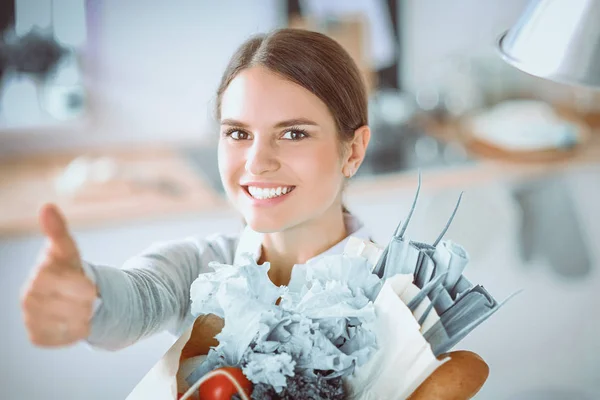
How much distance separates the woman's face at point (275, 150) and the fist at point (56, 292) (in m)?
0.22

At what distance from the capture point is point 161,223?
1809 millimetres

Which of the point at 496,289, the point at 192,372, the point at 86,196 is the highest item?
the point at 192,372

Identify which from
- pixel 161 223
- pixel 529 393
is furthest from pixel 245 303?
pixel 529 393

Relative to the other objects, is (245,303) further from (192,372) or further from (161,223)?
(161,223)

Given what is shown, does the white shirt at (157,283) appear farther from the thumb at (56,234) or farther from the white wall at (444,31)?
the white wall at (444,31)

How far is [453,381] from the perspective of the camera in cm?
66

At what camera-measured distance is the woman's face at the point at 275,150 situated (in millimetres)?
730

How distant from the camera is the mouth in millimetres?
745

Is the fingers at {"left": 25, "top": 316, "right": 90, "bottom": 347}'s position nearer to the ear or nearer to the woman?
the woman

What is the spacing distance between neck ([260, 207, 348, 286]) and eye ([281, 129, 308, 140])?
11cm

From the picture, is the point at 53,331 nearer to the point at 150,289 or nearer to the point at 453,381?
the point at 150,289

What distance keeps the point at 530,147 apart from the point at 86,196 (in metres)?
1.27

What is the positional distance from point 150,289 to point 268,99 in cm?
23

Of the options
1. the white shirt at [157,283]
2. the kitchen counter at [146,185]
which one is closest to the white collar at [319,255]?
the white shirt at [157,283]
